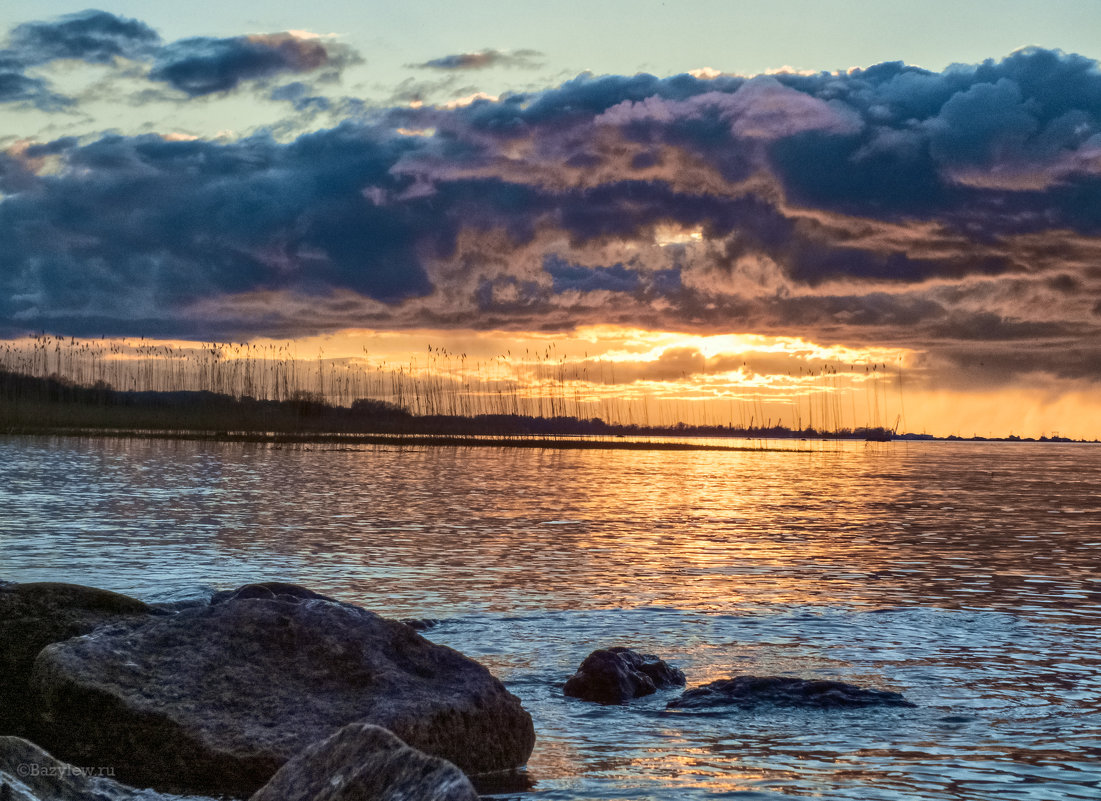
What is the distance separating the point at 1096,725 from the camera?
10.2 meters

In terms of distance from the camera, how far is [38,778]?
6.11m

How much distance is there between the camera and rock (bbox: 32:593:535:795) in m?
7.89

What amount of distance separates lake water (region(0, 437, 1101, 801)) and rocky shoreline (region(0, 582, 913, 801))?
0.90m

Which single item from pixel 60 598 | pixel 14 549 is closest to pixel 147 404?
pixel 14 549

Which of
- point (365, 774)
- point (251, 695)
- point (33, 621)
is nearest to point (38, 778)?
point (365, 774)

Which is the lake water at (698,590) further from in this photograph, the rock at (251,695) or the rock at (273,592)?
the rock at (273,592)

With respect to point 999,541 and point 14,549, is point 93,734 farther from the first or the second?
point 999,541

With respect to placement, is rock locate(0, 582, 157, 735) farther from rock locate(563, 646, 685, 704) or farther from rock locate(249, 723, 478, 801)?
rock locate(563, 646, 685, 704)

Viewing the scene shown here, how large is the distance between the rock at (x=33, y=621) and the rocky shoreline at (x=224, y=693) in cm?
1

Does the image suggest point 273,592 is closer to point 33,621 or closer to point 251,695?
point 33,621

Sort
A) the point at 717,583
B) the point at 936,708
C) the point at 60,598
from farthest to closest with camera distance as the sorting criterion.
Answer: the point at 717,583
the point at 936,708
the point at 60,598

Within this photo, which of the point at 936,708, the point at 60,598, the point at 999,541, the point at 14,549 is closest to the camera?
the point at 60,598

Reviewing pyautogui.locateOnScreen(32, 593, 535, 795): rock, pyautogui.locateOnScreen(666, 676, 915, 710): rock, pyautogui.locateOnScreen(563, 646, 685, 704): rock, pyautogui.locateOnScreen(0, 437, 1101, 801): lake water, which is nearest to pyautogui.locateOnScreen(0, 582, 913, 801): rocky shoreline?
pyautogui.locateOnScreen(32, 593, 535, 795): rock

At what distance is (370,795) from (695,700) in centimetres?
612
